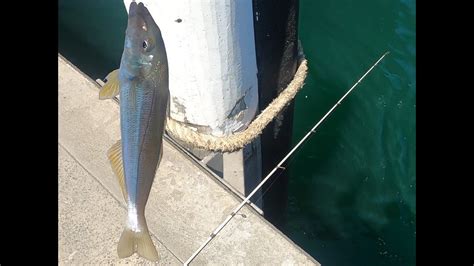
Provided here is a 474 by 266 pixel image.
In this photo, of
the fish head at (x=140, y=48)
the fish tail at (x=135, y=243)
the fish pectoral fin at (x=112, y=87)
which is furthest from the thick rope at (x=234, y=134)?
the fish head at (x=140, y=48)

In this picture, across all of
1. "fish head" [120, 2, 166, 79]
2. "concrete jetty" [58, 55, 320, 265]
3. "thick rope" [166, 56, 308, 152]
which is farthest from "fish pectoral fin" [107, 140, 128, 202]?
"concrete jetty" [58, 55, 320, 265]

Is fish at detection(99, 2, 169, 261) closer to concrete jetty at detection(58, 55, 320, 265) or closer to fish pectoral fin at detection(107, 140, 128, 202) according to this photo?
fish pectoral fin at detection(107, 140, 128, 202)

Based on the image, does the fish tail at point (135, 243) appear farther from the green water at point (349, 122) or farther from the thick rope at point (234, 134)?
the green water at point (349, 122)

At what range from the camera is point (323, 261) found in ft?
18.0

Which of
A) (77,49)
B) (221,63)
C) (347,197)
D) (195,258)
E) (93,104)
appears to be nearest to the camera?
(221,63)

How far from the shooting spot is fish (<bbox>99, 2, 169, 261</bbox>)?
2131 millimetres

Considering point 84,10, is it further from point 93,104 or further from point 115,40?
point 93,104

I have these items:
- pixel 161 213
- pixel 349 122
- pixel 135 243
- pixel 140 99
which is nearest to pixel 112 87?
pixel 140 99

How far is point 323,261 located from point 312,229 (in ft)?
1.25

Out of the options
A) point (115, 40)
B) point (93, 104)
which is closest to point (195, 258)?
point (93, 104)

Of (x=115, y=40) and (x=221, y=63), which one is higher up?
(x=221, y=63)

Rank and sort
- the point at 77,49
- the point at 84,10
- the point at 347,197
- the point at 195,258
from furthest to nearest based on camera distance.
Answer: the point at 84,10
the point at 77,49
the point at 347,197
the point at 195,258

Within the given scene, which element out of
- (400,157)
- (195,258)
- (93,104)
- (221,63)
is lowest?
(400,157)

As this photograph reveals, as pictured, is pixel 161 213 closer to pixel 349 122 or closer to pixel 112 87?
pixel 112 87
